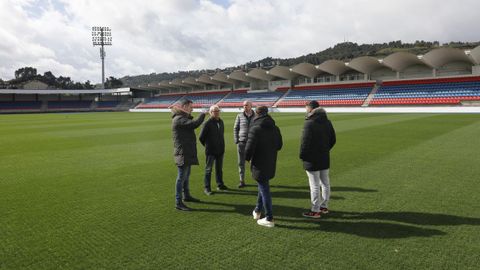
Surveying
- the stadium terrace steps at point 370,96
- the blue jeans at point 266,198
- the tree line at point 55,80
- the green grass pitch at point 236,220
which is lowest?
the green grass pitch at point 236,220

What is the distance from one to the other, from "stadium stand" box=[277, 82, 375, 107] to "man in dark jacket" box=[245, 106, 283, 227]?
3900 centimetres

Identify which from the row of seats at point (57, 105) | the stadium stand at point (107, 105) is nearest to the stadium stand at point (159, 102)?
the stadium stand at point (107, 105)

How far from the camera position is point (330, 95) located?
1896 inches

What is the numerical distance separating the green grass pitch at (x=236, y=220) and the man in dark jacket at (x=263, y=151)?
45cm

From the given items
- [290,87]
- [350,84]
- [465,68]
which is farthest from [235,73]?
[465,68]

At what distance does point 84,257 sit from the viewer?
3.82m

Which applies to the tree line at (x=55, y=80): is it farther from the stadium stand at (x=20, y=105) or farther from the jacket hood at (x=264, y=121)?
the jacket hood at (x=264, y=121)

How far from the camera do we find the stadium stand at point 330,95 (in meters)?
44.9

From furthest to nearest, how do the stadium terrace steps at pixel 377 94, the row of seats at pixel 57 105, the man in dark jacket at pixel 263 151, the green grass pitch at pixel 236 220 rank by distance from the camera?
1. the row of seats at pixel 57 105
2. the stadium terrace steps at pixel 377 94
3. the man in dark jacket at pixel 263 151
4. the green grass pitch at pixel 236 220

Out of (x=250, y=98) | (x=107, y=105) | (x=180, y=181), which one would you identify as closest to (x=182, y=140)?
(x=180, y=181)

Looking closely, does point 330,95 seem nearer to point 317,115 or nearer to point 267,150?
point 317,115

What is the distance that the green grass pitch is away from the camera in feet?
12.4

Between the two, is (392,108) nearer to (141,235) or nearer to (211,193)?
(211,193)

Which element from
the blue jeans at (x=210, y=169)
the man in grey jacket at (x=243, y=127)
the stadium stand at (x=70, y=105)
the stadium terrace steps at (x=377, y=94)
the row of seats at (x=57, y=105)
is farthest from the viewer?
the stadium stand at (x=70, y=105)
